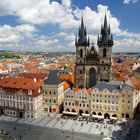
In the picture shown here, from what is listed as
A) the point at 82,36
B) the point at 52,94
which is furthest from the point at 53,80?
the point at 82,36

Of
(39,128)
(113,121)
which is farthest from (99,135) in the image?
(39,128)

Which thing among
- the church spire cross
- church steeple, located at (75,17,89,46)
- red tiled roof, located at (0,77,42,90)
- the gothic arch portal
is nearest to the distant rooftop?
red tiled roof, located at (0,77,42,90)

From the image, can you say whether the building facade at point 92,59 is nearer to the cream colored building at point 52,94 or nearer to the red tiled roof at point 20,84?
the cream colored building at point 52,94

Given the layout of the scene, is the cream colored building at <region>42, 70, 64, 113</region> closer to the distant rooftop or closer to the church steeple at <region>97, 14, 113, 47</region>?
the distant rooftop

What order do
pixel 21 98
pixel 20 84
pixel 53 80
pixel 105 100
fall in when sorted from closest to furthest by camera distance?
pixel 21 98, pixel 105 100, pixel 20 84, pixel 53 80

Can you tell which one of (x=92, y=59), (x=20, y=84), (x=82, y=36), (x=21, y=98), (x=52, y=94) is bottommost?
(x=21, y=98)

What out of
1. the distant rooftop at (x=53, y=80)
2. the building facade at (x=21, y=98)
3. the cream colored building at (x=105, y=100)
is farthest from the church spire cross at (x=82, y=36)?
the building facade at (x=21, y=98)

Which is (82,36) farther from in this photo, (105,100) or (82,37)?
(105,100)
